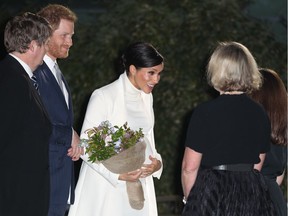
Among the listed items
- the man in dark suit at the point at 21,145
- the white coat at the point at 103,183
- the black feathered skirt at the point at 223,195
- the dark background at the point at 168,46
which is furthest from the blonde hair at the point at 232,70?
the dark background at the point at 168,46

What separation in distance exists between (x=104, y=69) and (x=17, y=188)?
183 inches

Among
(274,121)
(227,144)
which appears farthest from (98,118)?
(274,121)

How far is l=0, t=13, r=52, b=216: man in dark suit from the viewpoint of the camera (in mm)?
3930

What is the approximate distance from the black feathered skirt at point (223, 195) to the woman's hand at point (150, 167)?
506 millimetres

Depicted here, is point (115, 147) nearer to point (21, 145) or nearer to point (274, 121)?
point (21, 145)

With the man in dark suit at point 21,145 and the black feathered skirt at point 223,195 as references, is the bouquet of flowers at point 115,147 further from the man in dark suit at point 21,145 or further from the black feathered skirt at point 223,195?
the man in dark suit at point 21,145

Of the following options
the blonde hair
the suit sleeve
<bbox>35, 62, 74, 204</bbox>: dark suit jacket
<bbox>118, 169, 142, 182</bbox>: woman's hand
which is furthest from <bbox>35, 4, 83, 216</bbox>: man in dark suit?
the blonde hair

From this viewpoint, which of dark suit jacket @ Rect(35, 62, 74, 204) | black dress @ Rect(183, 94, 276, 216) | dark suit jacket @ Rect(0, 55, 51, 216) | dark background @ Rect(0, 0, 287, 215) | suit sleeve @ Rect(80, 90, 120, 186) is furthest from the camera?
dark background @ Rect(0, 0, 287, 215)

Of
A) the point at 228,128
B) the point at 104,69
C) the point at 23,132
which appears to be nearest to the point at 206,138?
the point at 228,128

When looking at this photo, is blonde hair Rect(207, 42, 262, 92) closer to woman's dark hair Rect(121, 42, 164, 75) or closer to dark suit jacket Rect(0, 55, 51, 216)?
woman's dark hair Rect(121, 42, 164, 75)

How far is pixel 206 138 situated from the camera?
14.4 feet

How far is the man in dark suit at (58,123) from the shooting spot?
4.61 m

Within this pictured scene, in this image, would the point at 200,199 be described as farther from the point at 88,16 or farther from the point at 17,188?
the point at 88,16

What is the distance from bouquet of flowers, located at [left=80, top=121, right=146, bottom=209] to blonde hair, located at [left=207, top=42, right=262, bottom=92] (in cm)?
62
